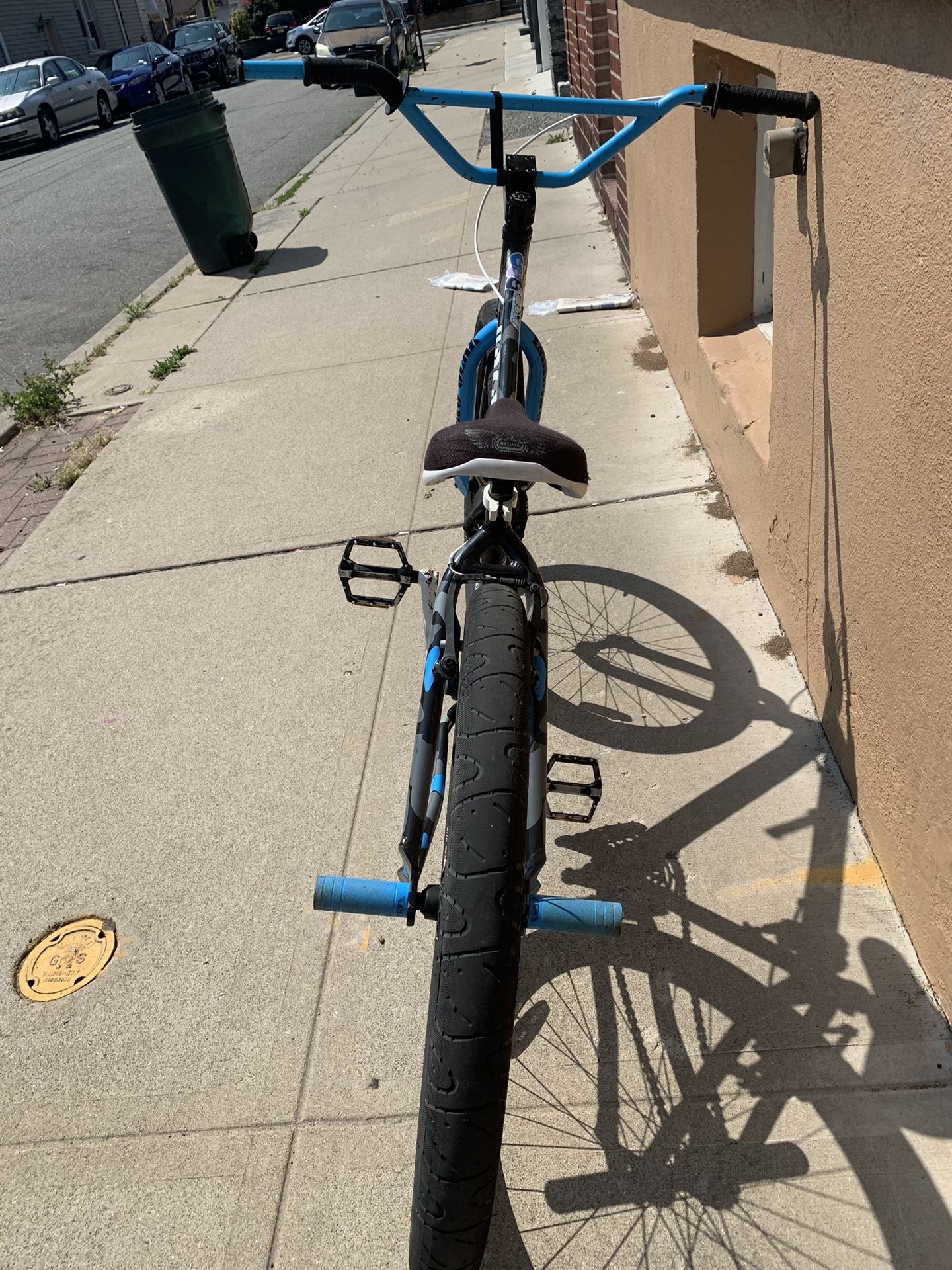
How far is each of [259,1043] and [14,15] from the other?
45.0 m

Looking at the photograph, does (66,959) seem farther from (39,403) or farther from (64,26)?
(64,26)

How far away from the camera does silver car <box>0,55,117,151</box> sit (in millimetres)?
19609

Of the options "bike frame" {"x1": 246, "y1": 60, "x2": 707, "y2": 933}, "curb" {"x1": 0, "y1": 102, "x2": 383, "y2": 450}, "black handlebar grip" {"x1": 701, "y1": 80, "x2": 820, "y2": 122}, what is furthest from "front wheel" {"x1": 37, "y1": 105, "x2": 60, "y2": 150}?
"black handlebar grip" {"x1": 701, "y1": 80, "x2": 820, "y2": 122}

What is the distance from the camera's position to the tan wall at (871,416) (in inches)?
70.9

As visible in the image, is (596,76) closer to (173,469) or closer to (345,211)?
(345,211)

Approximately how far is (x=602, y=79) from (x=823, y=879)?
6.99 meters

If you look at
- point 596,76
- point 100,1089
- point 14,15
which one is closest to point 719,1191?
point 100,1089

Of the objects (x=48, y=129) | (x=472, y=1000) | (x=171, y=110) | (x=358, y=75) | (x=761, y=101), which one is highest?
(x=358, y=75)

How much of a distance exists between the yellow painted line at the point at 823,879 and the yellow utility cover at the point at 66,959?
1.62 meters

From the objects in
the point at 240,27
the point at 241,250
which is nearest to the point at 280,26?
the point at 240,27

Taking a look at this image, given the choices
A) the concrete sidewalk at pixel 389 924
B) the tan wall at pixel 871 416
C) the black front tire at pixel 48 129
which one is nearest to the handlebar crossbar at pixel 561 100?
the tan wall at pixel 871 416

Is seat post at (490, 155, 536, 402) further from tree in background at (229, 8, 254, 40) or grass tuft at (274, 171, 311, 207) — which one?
tree in background at (229, 8, 254, 40)

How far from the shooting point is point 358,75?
8.00ft

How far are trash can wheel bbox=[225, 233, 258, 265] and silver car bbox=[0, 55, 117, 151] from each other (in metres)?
14.5
